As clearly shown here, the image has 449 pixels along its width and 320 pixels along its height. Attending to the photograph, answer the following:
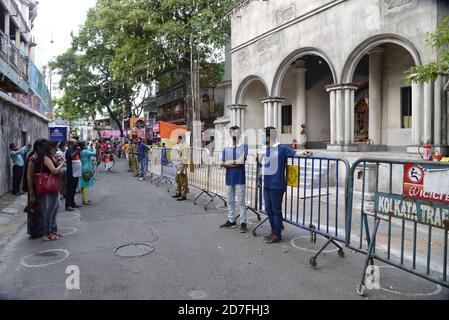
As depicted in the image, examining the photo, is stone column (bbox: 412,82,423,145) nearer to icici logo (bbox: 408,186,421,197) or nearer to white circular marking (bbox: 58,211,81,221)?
icici logo (bbox: 408,186,421,197)

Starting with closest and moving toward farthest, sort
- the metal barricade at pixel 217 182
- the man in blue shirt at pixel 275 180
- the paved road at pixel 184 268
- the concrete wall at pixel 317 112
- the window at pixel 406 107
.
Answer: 1. the paved road at pixel 184 268
2. the man in blue shirt at pixel 275 180
3. the metal barricade at pixel 217 182
4. the window at pixel 406 107
5. the concrete wall at pixel 317 112

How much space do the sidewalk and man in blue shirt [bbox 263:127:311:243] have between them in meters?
4.59

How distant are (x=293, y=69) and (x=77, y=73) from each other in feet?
96.0

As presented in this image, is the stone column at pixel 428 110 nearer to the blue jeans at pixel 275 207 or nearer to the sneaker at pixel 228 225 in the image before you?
the blue jeans at pixel 275 207

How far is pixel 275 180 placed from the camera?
5430 millimetres

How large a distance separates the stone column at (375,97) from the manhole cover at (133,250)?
35.2 ft

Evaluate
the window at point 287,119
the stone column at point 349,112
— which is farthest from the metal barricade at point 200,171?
the window at point 287,119

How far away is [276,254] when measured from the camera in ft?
16.4

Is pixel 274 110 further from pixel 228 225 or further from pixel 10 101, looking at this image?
pixel 10 101

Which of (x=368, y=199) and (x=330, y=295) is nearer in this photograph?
(x=330, y=295)

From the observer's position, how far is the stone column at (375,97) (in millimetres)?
12875

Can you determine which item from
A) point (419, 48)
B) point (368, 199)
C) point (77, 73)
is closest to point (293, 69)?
point (419, 48)

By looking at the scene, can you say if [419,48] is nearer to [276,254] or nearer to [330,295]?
[276,254]

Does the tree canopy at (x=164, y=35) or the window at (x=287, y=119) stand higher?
the tree canopy at (x=164, y=35)
